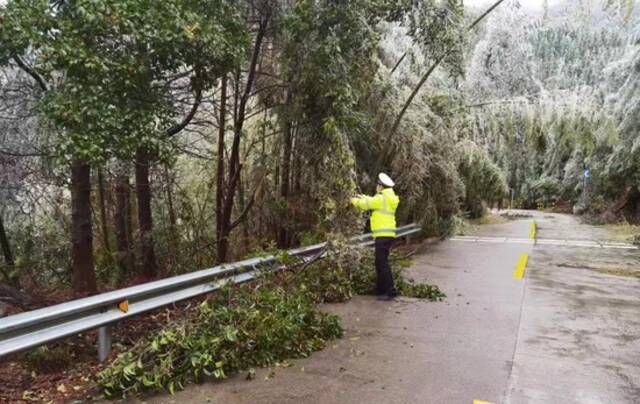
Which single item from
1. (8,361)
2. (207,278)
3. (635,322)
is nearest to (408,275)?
(635,322)

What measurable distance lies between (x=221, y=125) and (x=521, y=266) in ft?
22.2

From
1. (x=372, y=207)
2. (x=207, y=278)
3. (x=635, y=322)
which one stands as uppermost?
(x=372, y=207)

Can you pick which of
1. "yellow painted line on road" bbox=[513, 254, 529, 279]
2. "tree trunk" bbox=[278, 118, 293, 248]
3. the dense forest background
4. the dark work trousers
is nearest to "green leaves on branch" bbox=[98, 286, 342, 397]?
the dense forest background

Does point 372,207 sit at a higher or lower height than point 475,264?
higher

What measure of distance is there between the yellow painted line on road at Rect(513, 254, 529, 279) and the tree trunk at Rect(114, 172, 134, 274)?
7428mm

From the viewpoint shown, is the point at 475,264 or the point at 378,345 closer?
the point at 378,345

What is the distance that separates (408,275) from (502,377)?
15.6 ft

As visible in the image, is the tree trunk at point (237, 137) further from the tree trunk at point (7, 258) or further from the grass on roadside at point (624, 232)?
the grass on roadside at point (624, 232)

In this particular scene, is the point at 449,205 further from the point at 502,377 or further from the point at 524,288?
the point at 502,377

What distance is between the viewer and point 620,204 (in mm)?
22625

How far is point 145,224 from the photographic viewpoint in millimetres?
8914

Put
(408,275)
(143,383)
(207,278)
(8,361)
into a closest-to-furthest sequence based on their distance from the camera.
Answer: (143,383), (8,361), (207,278), (408,275)

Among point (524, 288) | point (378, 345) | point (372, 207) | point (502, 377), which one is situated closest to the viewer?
point (502, 377)

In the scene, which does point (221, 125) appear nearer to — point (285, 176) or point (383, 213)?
point (285, 176)
